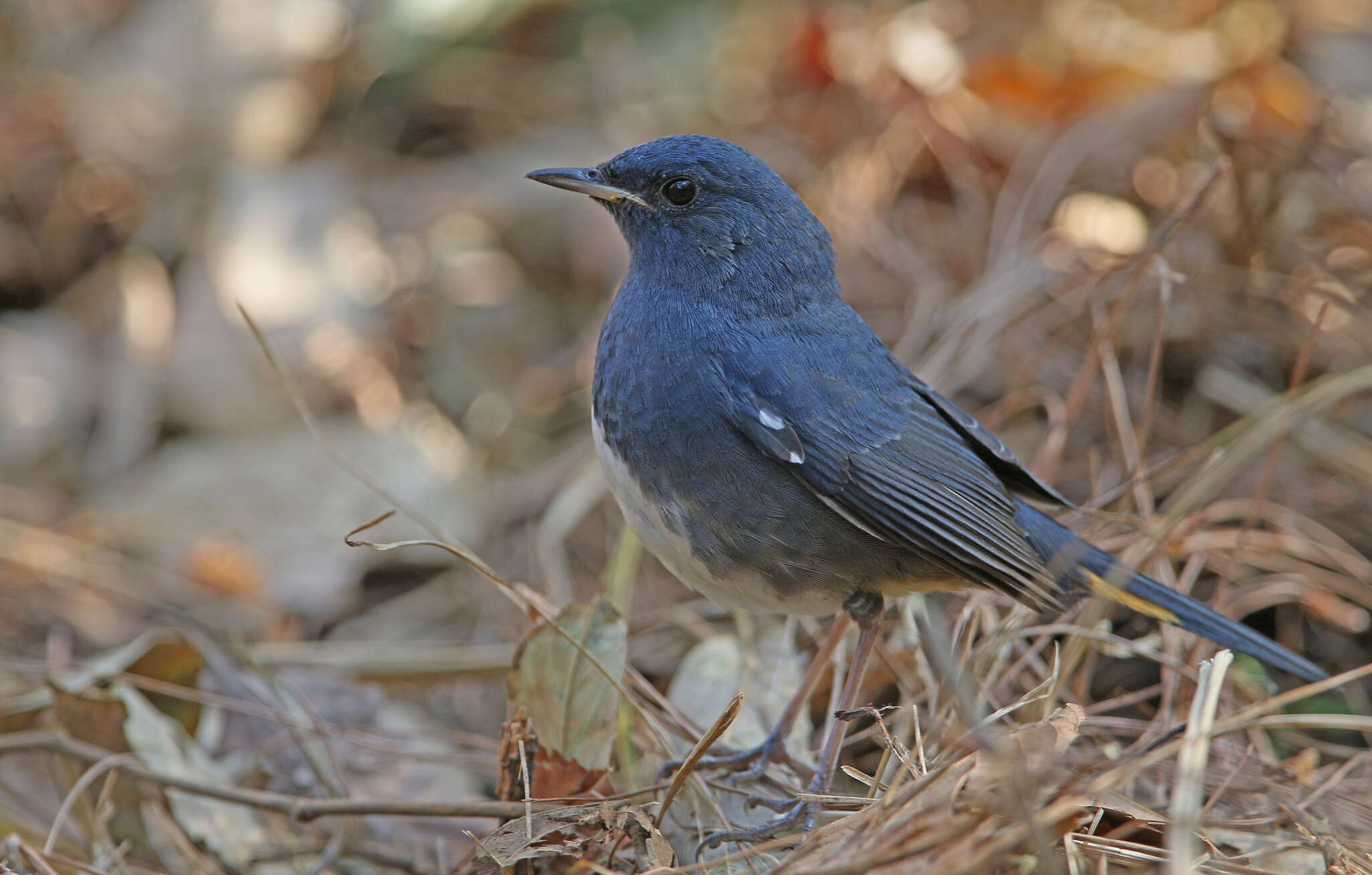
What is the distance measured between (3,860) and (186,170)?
360cm

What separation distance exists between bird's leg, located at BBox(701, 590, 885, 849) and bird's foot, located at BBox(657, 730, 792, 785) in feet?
0.37

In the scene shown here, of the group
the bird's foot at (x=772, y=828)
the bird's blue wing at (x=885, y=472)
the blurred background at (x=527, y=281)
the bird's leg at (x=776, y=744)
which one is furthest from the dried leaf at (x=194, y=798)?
the bird's blue wing at (x=885, y=472)

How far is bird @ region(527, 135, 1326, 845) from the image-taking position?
2.81 metres

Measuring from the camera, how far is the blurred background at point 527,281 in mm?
3947

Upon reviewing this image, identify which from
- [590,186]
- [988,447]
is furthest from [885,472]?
[590,186]

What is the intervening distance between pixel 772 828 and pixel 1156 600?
1.12 metres

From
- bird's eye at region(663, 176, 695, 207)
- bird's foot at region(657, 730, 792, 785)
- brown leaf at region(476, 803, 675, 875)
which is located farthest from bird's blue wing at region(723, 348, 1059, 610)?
brown leaf at region(476, 803, 675, 875)

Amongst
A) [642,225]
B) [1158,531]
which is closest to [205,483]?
[642,225]

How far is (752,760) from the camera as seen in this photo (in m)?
3.11

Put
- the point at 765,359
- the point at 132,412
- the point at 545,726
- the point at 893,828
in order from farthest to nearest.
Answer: the point at 132,412 < the point at 765,359 < the point at 545,726 < the point at 893,828

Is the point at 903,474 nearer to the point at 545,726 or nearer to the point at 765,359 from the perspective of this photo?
the point at 765,359

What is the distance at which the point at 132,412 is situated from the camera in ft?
15.8

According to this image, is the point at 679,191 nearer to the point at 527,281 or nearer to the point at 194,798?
the point at 194,798

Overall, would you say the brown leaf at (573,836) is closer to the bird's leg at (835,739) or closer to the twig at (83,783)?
the bird's leg at (835,739)
